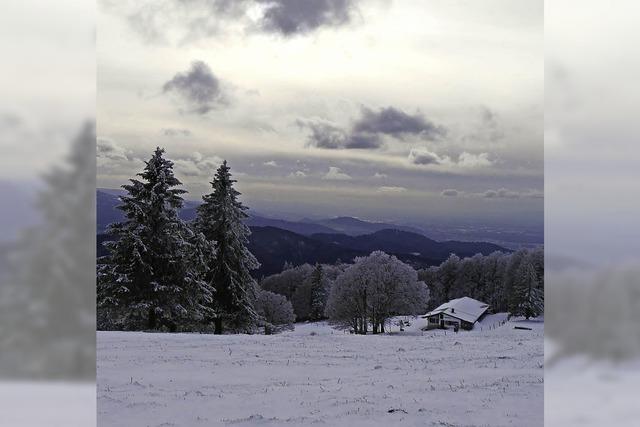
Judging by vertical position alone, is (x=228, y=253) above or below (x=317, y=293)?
above

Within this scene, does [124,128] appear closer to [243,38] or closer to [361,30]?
[243,38]

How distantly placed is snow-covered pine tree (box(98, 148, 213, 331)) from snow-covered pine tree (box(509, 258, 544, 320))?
7.68 metres

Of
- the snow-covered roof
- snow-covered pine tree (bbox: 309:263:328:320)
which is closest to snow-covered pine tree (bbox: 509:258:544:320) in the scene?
the snow-covered roof

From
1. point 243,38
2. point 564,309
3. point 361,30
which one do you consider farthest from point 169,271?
point 564,309

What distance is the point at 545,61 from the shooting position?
3068 mm

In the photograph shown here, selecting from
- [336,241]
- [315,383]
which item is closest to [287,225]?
[336,241]

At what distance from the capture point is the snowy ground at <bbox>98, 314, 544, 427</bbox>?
4895 millimetres

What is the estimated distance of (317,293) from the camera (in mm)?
20859

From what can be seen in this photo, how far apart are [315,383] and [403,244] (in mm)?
10138

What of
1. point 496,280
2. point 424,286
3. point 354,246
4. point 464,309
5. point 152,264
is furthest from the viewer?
point 354,246

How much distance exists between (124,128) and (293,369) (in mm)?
6639

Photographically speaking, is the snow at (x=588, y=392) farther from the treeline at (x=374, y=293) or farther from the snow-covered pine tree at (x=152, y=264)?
the treeline at (x=374, y=293)

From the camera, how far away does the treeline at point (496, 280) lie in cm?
1286

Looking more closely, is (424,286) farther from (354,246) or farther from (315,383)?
(315,383)
